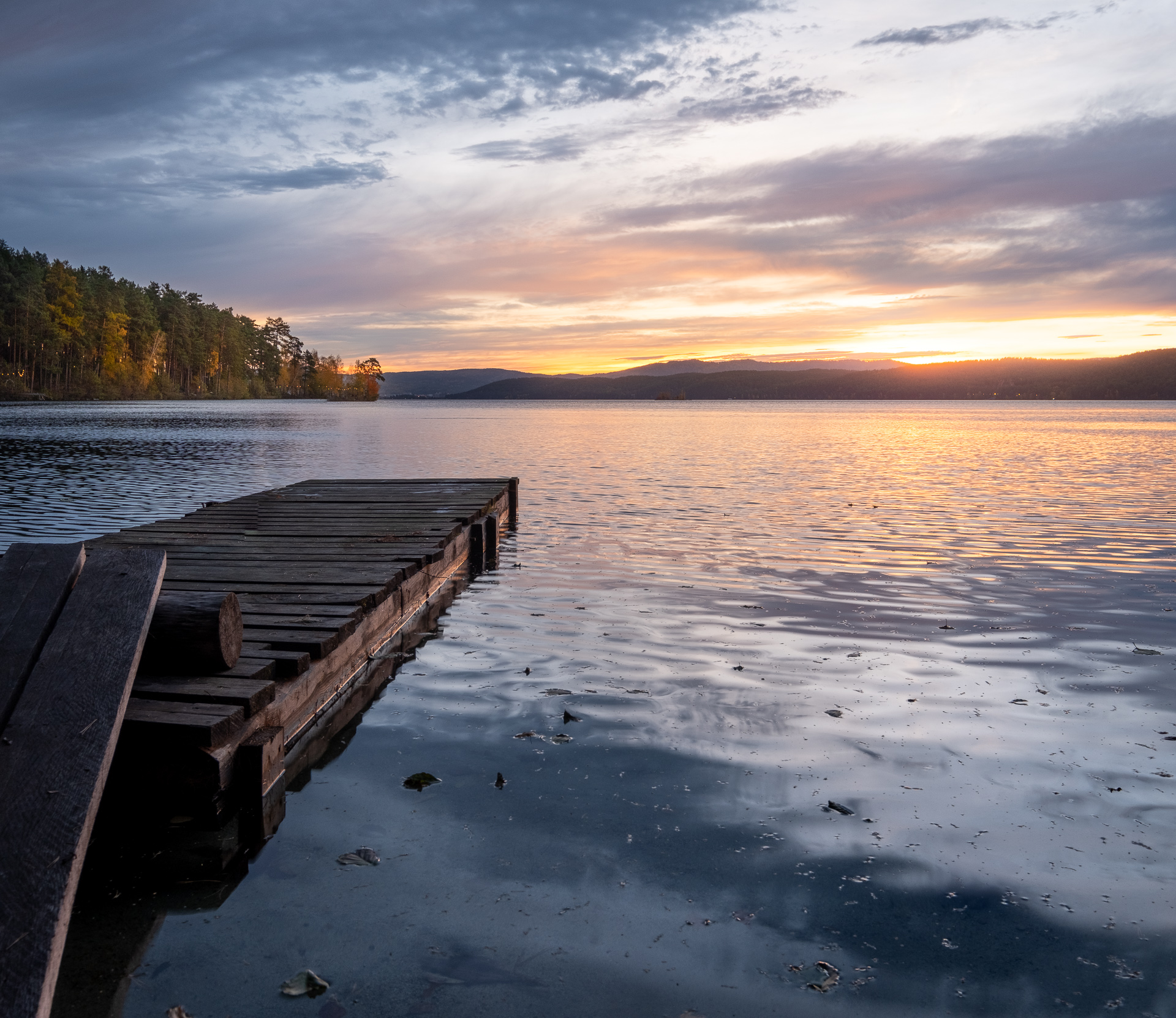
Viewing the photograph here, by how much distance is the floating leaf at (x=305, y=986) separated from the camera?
10.1ft

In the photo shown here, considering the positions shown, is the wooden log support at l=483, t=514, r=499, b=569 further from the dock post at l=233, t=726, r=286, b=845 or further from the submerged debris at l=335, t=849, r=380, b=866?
the submerged debris at l=335, t=849, r=380, b=866

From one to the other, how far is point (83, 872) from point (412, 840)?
1463 mm

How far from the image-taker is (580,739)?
5.44 m

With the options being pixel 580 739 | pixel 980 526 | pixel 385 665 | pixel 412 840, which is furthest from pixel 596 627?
pixel 980 526

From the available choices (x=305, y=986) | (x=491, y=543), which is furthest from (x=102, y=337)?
(x=305, y=986)

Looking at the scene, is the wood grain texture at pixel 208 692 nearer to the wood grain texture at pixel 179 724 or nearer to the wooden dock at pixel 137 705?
the wooden dock at pixel 137 705

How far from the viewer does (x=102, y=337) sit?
114m

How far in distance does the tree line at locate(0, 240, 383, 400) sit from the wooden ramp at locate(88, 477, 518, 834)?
346 ft

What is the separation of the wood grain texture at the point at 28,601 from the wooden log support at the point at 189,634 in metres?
0.45

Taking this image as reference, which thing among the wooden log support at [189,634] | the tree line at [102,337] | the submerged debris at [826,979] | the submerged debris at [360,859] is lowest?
the submerged debris at [360,859]

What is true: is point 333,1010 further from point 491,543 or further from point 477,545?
point 491,543

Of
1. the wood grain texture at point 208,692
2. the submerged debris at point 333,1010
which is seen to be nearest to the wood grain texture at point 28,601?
the wood grain texture at point 208,692

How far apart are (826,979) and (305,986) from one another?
1.92 metres

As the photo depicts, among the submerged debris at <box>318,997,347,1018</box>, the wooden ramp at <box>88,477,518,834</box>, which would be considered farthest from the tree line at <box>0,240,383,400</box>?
the submerged debris at <box>318,997,347,1018</box>
